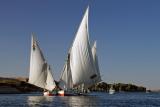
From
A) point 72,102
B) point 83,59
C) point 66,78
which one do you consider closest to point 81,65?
point 83,59

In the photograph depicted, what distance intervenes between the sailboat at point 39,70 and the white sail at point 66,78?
226 inches

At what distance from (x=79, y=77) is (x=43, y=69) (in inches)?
574

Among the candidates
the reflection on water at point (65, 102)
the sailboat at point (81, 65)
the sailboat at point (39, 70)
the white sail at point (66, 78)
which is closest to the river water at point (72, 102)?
the reflection on water at point (65, 102)

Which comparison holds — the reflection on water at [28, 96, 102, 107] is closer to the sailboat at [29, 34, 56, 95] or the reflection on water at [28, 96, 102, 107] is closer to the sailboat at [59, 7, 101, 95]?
the sailboat at [59, 7, 101, 95]

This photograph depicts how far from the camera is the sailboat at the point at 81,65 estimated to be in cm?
11738

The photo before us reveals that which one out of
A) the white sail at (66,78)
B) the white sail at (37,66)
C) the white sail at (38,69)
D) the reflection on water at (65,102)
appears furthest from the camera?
the white sail at (38,69)

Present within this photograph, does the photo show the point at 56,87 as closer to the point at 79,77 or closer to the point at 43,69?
the point at 43,69

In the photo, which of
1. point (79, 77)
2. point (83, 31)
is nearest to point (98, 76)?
point (79, 77)

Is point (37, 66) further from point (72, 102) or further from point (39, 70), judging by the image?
point (72, 102)

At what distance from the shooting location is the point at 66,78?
125875 millimetres

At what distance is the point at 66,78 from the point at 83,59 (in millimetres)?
11330

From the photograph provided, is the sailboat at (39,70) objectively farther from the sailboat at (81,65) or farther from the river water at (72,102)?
the river water at (72,102)

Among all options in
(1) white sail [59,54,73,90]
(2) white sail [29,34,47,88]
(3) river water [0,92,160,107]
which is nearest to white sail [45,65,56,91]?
(2) white sail [29,34,47,88]

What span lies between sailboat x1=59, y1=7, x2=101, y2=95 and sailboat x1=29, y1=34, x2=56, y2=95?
257 inches
